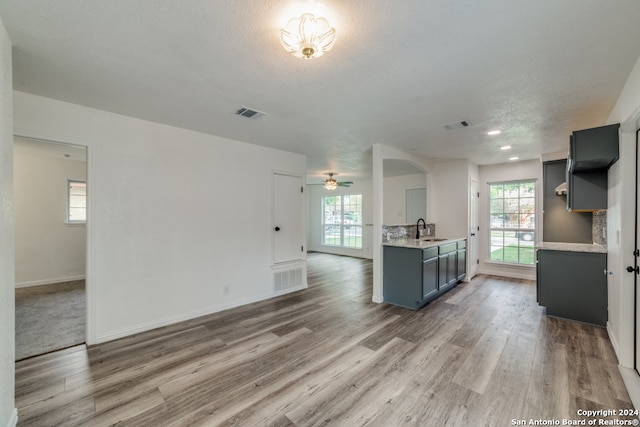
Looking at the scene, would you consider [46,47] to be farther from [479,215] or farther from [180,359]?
[479,215]

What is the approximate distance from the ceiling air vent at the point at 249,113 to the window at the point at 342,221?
20.1 feet

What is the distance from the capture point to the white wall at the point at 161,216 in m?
2.91

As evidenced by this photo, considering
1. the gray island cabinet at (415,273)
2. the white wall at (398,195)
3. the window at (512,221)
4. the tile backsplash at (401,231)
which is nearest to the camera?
the gray island cabinet at (415,273)

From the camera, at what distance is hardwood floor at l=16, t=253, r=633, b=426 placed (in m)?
1.91

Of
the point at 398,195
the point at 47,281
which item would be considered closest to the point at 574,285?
the point at 398,195

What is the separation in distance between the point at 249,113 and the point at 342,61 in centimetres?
140

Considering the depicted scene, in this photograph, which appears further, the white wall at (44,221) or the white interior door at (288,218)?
the white wall at (44,221)

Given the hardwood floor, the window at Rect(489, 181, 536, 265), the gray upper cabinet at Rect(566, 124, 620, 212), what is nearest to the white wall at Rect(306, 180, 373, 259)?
the window at Rect(489, 181, 536, 265)

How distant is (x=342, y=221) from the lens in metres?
9.35

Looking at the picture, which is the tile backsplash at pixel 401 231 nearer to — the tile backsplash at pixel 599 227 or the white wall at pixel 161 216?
the white wall at pixel 161 216

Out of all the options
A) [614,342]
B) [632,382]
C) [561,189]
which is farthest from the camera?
[561,189]

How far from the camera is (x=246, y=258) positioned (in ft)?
13.9

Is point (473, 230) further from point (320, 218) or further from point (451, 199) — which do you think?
point (320, 218)

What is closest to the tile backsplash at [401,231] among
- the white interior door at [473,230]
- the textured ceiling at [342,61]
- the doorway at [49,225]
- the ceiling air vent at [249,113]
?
the white interior door at [473,230]
